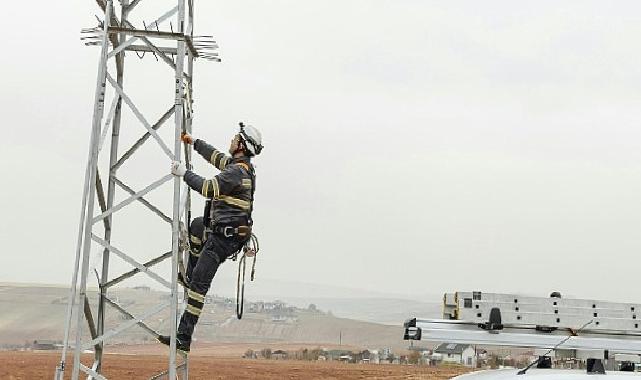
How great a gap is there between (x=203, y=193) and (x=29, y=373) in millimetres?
19277

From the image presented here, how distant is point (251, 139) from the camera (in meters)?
8.25

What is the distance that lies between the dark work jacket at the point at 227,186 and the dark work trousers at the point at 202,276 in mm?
231

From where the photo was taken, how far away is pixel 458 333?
5.85 m

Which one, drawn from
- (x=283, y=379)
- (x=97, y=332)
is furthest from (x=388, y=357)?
(x=97, y=332)

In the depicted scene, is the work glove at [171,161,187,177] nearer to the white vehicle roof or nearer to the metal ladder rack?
the metal ladder rack

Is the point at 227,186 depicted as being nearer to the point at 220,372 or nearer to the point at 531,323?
the point at 531,323

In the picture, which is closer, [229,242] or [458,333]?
[458,333]

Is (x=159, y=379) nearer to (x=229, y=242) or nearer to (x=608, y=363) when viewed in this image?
(x=229, y=242)

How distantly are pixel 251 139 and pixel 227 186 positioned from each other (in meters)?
0.68

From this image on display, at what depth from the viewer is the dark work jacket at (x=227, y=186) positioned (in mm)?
7719

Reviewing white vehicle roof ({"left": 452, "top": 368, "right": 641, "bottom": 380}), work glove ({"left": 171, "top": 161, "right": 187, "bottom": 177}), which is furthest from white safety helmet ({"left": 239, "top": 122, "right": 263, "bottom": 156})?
white vehicle roof ({"left": 452, "top": 368, "right": 641, "bottom": 380})

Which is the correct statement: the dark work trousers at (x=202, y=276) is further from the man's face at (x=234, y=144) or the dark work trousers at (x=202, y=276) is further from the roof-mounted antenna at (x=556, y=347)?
the roof-mounted antenna at (x=556, y=347)

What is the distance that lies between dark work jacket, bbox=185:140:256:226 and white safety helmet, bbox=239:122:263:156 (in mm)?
123

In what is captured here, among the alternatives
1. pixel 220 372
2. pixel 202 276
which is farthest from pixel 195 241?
pixel 220 372
